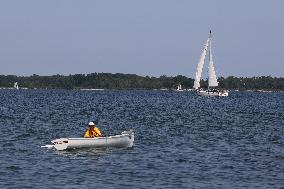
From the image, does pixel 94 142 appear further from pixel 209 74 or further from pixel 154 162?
pixel 209 74

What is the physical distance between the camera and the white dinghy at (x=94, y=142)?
43.7m

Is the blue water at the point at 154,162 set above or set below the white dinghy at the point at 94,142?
below

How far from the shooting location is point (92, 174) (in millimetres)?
34281

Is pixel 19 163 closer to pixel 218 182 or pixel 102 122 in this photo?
pixel 218 182

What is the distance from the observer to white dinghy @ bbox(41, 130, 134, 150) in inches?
1720

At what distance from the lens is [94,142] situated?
4475 cm

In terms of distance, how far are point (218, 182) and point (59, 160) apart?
11.1 m

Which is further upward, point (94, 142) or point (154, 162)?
point (94, 142)

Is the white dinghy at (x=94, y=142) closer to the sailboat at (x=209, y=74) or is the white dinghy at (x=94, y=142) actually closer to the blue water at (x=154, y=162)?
the blue water at (x=154, y=162)

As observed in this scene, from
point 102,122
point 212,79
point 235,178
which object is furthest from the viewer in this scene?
point 212,79

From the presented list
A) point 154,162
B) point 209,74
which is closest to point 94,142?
point 154,162

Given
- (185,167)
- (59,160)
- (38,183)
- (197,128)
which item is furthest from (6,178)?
(197,128)

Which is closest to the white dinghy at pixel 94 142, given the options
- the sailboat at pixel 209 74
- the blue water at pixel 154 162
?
the blue water at pixel 154 162

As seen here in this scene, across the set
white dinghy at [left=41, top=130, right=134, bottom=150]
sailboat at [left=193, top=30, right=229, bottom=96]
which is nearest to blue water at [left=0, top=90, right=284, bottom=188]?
white dinghy at [left=41, top=130, right=134, bottom=150]
